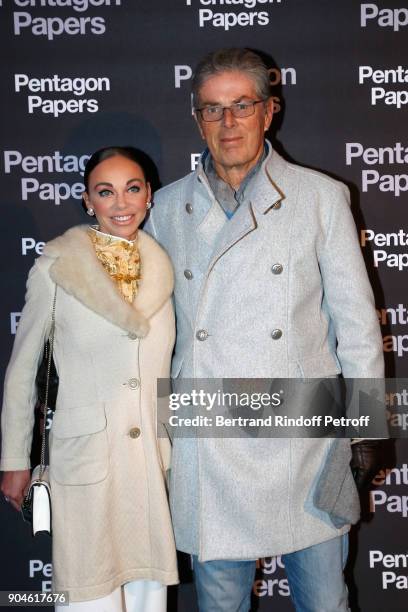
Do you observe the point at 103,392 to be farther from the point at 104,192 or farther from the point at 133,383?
the point at 104,192

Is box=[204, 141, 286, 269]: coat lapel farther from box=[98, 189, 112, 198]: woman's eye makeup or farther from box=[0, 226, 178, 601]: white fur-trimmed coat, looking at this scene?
box=[98, 189, 112, 198]: woman's eye makeup

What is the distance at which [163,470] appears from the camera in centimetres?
248

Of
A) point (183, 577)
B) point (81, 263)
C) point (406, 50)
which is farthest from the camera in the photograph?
point (183, 577)

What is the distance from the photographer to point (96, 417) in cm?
235

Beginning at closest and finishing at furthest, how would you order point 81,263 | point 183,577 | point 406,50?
point 81,263, point 406,50, point 183,577

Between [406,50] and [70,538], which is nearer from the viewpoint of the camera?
[70,538]

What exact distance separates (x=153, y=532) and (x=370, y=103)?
1.84m

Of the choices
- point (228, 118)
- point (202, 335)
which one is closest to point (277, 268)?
point (202, 335)

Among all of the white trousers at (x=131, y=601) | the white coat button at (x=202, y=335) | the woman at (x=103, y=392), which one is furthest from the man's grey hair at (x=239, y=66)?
the white trousers at (x=131, y=601)

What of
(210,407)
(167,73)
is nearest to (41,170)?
(167,73)

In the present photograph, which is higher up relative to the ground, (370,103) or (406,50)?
(406,50)

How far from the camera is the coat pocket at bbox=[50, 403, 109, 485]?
2340mm

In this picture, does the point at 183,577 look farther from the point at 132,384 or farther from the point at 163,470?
the point at 132,384

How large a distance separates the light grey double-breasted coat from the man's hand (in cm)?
5
